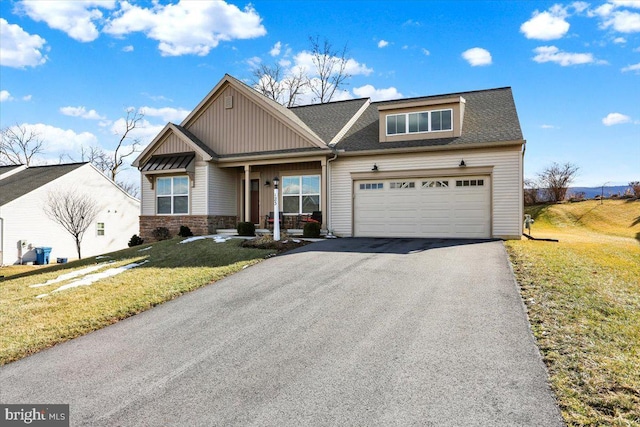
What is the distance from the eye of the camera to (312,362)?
14.4 feet

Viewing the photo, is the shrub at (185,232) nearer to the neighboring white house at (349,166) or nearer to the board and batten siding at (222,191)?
the neighboring white house at (349,166)

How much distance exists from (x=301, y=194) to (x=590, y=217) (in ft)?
61.9

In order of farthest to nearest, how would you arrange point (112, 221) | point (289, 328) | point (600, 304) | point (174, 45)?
1. point (112, 221)
2. point (174, 45)
3. point (600, 304)
4. point (289, 328)

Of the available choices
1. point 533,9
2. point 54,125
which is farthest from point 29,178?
point 533,9

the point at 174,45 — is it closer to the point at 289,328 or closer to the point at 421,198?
the point at 421,198

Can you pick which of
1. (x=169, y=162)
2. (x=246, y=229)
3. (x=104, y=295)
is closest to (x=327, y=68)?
(x=169, y=162)

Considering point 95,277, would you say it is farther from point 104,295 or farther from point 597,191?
point 597,191

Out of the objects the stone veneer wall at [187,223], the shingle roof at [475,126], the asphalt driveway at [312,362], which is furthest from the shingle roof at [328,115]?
the asphalt driveway at [312,362]

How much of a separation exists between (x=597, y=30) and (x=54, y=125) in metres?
45.6

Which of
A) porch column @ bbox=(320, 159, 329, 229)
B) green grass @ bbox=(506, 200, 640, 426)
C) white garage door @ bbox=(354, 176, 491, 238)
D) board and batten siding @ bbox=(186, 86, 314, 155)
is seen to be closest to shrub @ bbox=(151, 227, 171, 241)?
board and batten siding @ bbox=(186, 86, 314, 155)

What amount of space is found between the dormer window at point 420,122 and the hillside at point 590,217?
10.2 meters

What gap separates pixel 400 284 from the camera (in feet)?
24.3

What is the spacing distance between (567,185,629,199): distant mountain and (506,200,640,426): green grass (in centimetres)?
1884

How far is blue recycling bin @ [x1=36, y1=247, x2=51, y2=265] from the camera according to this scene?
21.7m
